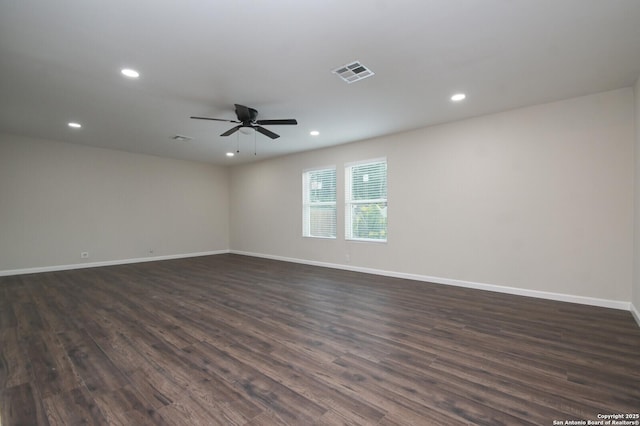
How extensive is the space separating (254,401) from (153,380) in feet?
2.60

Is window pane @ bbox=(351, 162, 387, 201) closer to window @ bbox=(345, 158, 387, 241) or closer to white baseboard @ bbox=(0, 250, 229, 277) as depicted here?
window @ bbox=(345, 158, 387, 241)

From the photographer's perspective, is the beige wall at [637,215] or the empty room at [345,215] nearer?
the empty room at [345,215]

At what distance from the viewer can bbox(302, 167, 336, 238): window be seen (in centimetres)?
648

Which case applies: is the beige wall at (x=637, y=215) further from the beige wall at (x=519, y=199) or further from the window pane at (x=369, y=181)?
the window pane at (x=369, y=181)

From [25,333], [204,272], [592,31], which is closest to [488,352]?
[592,31]

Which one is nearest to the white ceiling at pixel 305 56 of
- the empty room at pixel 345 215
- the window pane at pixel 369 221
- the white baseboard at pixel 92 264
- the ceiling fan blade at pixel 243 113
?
the empty room at pixel 345 215

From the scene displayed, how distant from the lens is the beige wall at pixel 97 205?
559 centimetres

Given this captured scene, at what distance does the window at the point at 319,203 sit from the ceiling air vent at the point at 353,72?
3.27m

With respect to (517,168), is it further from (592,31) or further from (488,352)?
(488,352)

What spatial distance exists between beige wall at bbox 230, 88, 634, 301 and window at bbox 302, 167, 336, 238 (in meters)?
0.68

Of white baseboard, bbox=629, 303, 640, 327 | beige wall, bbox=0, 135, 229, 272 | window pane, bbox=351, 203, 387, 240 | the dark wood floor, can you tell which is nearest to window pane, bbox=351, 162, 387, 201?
window pane, bbox=351, 203, 387, 240

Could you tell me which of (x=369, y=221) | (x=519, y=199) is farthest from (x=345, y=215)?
(x=519, y=199)

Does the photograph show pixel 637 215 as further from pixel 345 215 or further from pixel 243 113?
pixel 243 113

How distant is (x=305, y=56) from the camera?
278cm
